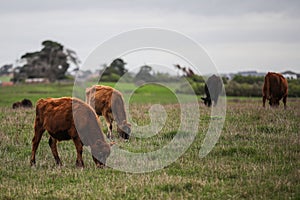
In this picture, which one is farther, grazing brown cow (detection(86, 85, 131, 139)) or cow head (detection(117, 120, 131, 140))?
grazing brown cow (detection(86, 85, 131, 139))

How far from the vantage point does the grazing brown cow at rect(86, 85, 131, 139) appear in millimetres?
14539

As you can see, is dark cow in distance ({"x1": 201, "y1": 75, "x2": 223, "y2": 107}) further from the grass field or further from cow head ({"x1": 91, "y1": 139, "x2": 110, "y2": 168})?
cow head ({"x1": 91, "y1": 139, "x2": 110, "y2": 168})

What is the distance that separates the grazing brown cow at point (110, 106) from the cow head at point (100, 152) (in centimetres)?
377

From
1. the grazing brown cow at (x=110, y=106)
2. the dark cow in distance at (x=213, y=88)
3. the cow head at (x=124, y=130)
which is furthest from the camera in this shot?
the dark cow in distance at (x=213, y=88)

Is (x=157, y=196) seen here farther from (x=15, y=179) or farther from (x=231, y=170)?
(x=15, y=179)

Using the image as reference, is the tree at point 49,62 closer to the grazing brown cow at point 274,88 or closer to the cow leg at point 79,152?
the grazing brown cow at point 274,88

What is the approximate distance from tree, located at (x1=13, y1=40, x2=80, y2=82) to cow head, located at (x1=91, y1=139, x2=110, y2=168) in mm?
71554

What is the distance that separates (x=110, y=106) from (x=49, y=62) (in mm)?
66895

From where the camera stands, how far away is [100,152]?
1042 centimetres

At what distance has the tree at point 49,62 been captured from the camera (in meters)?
80.2

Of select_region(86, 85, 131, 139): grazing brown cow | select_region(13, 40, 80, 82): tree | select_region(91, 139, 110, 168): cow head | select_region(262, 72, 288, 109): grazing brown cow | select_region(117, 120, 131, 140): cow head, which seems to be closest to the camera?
select_region(91, 139, 110, 168): cow head

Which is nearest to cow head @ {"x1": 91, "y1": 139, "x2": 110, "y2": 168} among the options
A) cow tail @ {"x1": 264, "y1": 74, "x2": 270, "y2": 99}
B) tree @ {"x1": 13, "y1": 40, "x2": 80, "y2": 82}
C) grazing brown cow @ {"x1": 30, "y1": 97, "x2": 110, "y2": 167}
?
grazing brown cow @ {"x1": 30, "y1": 97, "x2": 110, "y2": 167}

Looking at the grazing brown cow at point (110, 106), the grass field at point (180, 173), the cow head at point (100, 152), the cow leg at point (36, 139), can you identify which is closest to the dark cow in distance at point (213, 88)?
the grazing brown cow at point (110, 106)

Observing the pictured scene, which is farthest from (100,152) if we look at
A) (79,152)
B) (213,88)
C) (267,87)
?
(213,88)
